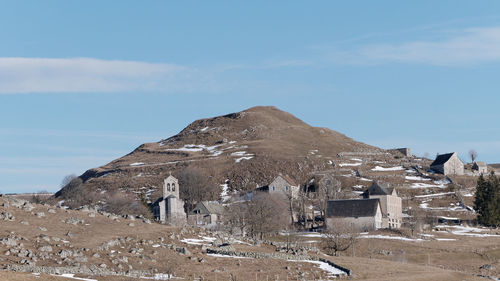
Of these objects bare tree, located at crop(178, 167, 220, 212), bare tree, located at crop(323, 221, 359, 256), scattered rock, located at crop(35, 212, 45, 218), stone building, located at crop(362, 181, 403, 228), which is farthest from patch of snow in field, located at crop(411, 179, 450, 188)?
scattered rock, located at crop(35, 212, 45, 218)

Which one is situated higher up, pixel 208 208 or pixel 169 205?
pixel 169 205

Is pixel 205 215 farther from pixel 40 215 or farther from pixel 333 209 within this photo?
pixel 40 215

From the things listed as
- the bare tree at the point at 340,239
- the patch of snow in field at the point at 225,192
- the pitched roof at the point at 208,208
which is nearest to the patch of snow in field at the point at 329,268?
the bare tree at the point at 340,239

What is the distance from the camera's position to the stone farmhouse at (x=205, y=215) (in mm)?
138375

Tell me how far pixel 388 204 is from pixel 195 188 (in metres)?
46.6

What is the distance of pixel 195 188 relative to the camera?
171 meters

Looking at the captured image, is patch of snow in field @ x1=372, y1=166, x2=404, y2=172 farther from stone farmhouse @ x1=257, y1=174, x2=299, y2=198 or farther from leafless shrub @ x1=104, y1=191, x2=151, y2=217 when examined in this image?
leafless shrub @ x1=104, y1=191, x2=151, y2=217

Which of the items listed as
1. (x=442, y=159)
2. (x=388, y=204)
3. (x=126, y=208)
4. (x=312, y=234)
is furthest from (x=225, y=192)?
(x=312, y=234)

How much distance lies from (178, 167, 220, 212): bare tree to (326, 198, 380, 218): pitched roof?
143 feet

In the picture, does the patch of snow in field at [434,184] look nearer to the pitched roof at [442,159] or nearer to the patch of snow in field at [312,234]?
the pitched roof at [442,159]

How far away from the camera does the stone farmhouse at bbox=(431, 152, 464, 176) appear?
626ft

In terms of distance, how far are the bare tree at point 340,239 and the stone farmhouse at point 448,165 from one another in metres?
85.9

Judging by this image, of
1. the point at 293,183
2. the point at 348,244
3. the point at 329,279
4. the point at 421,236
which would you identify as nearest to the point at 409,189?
the point at 293,183

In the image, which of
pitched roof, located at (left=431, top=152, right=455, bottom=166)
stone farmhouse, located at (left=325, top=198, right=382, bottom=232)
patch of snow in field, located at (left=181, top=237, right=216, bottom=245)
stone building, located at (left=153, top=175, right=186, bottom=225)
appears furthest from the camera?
pitched roof, located at (left=431, top=152, right=455, bottom=166)
